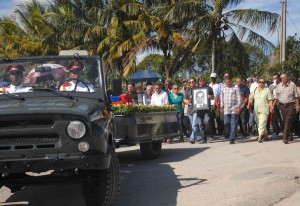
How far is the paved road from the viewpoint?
690 cm

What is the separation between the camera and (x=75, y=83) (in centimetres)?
681

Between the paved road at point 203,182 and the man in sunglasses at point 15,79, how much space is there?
157 centimetres

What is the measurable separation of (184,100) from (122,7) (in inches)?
482

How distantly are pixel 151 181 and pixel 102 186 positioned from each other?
2.64m

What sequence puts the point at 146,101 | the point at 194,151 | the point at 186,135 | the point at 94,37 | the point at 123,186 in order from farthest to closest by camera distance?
the point at 94,37 < the point at 186,135 < the point at 146,101 < the point at 194,151 < the point at 123,186

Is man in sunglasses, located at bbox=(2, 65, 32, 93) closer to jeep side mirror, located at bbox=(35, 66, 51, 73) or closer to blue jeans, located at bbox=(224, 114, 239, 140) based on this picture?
jeep side mirror, located at bbox=(35, 66, 51, 73)

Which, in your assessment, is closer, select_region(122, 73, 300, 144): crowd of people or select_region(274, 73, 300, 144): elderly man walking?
select_region(274, 73, 300, 144): elderly man walking

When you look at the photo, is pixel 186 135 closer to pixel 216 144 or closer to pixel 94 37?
pixel 216 144

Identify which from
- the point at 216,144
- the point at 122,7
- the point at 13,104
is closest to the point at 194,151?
the point at 216,144

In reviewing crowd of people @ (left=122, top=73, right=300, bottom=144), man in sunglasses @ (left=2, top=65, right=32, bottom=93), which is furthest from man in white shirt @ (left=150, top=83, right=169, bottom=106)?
man in sunglasses @ (left=2, top=65, right=32, bottom=93)

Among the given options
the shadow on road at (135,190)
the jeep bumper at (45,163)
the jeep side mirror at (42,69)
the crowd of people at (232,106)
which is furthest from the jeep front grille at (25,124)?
the crowd of people at (232,106)

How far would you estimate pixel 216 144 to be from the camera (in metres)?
13.5

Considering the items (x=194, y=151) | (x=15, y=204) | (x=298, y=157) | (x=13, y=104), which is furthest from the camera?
(x=194, y=151)

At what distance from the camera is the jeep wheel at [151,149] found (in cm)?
1105
